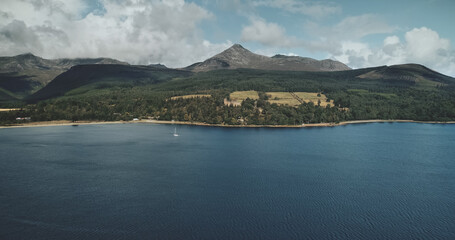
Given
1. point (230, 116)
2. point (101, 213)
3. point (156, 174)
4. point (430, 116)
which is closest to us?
point (101, 213)

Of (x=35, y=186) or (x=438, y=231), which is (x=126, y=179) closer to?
(x=35, y=186)

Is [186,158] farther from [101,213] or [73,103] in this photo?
[73,103]

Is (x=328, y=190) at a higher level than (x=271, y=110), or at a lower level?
lower

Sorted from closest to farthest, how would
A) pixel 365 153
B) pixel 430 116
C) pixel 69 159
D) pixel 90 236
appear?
pixel 90 236, pixel 69 159, pixel 365 153, pixel 430 116

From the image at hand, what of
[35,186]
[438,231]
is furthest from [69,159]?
[438,231]

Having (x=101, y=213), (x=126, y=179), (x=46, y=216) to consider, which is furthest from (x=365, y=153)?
(x=46, y=216)

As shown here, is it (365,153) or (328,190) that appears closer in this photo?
(328,190)
